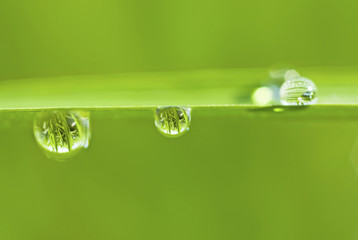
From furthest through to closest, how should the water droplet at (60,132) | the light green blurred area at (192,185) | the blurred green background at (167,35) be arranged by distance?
the blurred green background at (167,35), the light green blurred area at (192,185), the water droplet at (60,132)

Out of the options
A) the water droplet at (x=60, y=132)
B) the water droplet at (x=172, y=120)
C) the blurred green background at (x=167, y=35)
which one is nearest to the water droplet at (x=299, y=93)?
the water droplet at (x=172, y=120)

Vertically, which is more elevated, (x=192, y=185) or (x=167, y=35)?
(x=167, y=35)

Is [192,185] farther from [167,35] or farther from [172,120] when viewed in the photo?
[167,35]

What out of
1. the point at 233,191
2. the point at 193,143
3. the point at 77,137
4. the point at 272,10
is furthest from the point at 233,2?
the point at 77,137

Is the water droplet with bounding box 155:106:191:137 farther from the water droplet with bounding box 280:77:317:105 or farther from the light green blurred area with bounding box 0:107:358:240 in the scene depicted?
the light green blurred area with bounding box 0:107:358:240

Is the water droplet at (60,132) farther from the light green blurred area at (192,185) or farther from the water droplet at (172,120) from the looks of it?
the light green blurred area at (192,185)

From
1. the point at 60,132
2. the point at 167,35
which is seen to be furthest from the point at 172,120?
the point at 167,35
